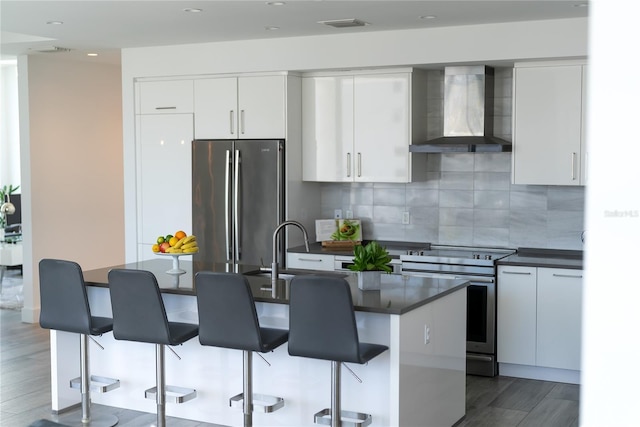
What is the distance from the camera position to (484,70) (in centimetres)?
611

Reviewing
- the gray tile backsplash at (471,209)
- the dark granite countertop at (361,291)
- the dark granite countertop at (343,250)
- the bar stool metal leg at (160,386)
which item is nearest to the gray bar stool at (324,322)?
the dark granite countertop at (361,291)

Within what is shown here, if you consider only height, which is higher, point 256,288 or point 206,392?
point 256,288

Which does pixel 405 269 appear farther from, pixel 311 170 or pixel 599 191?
pixel 599 191

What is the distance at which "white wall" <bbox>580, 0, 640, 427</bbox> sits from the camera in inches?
45.1

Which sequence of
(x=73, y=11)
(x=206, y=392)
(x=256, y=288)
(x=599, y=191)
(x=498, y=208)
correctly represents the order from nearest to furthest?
(x=599, y=191) < (x=256, y=288) < (x=206, y=392) < (x=73, y=11) < (x=498, y=208)

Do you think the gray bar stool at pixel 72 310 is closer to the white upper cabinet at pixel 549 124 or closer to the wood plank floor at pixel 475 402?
the wood plank floor at pixel 475 402

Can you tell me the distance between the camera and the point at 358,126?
658cm

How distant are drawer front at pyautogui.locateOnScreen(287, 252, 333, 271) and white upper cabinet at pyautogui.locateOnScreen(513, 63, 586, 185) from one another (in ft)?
5.43

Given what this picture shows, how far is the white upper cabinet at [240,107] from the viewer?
6.63 m

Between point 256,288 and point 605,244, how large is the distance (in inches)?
139

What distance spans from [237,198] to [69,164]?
2.45 m

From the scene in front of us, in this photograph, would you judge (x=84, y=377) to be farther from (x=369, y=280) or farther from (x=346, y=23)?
(x=346, y=23)

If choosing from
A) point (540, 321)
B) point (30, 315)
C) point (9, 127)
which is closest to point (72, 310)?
point (540, 321)

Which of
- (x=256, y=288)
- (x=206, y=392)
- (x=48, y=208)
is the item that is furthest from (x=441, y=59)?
(x=48, y=208)
